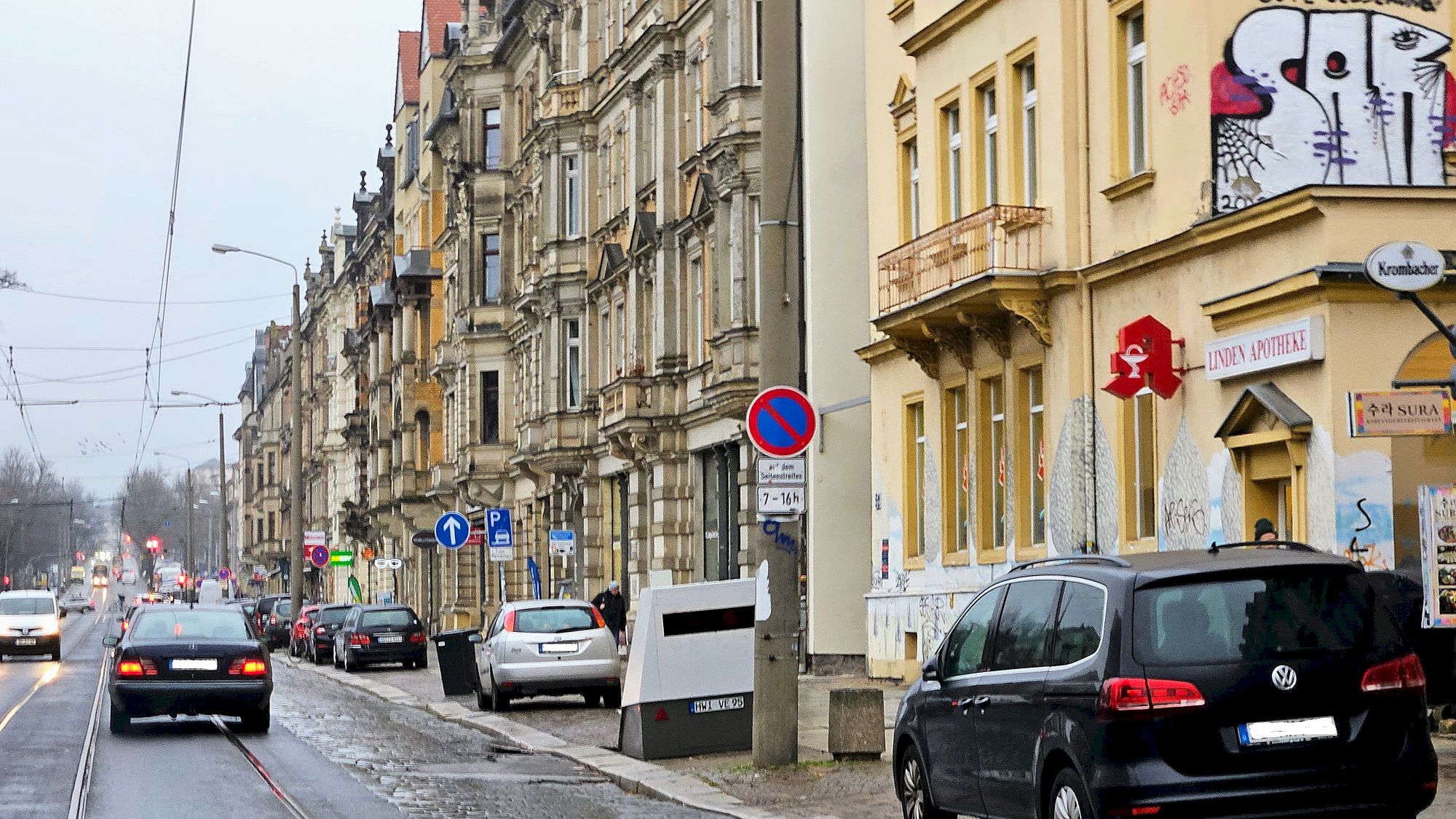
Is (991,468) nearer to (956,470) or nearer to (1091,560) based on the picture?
(956,470)

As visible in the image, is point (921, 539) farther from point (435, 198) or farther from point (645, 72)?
point (435, 198)

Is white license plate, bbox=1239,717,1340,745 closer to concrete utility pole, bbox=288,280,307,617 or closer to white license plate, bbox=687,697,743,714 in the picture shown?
white license plate, bbox=687,697,743,714

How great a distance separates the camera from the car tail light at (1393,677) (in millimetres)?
10242

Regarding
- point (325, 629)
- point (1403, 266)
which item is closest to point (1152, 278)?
point (1403, 266)

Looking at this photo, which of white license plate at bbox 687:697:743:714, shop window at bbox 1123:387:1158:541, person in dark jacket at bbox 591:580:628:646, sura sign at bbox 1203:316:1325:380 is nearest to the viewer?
sura sign at bbox 1203:316:1325:380

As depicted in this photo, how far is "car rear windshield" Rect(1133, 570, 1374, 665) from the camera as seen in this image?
1019 cm

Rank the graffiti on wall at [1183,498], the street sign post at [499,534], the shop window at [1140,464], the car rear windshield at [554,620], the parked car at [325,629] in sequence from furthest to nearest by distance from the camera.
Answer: the parked car at [325,629] < the street sign post at [499,534] < the car rear windshield at [554,620] < the shop window at [1140,464] < the graffiti on wall at [1183,498]

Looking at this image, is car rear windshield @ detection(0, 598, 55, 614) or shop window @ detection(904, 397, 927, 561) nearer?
shop window @ detection(904, 397, 927, 561)

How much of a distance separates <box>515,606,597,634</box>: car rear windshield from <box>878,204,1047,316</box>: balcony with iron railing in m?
5.80

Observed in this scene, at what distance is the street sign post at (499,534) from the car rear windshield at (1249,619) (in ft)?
82.1

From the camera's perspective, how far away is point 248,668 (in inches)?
935

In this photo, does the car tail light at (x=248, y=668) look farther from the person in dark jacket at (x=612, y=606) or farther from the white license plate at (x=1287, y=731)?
the white license plate at (x=1287, y=731)

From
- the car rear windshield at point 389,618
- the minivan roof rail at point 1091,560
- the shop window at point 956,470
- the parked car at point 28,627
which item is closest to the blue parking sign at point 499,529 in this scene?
the car rear windshield at point 389,618

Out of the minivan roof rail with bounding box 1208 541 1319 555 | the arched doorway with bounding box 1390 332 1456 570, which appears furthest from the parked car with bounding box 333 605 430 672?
the minivan roof rail with bounding box 1208 541 1319 555
